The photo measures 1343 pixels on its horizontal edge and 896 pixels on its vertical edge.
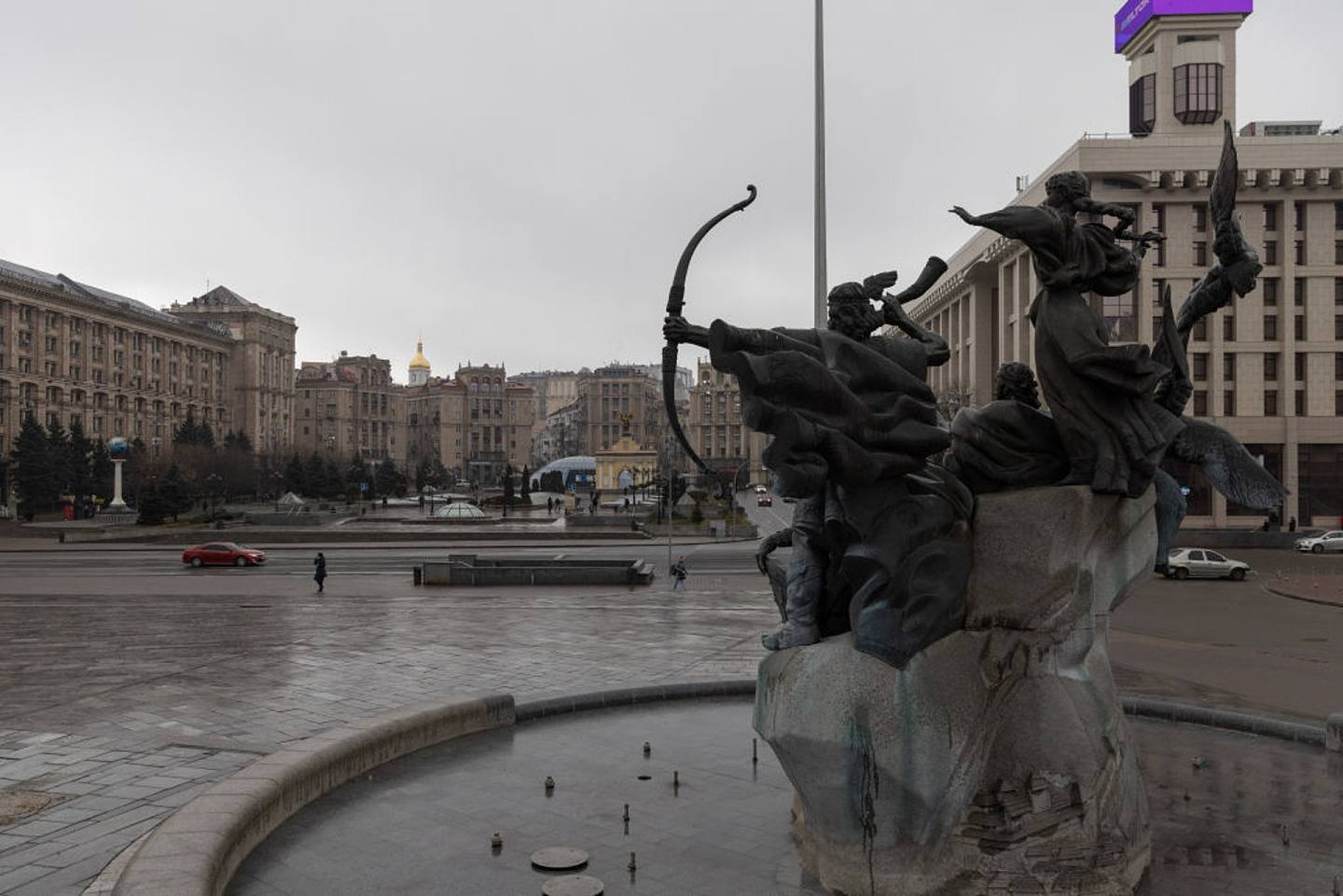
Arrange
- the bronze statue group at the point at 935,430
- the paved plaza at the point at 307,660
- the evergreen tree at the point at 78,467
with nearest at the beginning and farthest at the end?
1. the bronze statue group at the point at 935,430
2. the paved plaza at the point at 307,660
3. the evergreen tree at the point at 78,467

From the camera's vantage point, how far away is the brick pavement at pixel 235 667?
9156 mm

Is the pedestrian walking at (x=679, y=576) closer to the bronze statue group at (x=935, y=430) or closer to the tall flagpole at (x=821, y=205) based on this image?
the tall flagpole at (x=821, y=205)

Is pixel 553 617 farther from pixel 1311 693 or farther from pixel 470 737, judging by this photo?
pixel 1311 693

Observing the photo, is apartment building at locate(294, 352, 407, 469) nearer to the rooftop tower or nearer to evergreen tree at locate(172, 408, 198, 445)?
evergreen tree at locate(172, 408, 198, 445)

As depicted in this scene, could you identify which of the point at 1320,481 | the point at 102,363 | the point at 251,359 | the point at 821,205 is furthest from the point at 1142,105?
the point at 251,359

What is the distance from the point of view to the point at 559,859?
7129 mm

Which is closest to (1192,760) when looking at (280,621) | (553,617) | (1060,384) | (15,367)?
(1060,384)

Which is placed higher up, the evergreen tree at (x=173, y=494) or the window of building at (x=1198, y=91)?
the window of building at (x=1198, y=91)

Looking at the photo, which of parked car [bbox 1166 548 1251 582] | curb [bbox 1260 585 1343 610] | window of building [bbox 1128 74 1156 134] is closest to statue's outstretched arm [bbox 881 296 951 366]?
curb [bbox 1260 585 1343 610]

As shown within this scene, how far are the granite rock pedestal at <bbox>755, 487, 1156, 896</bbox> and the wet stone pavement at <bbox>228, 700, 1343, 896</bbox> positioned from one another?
1.98ft

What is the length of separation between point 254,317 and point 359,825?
424 feet

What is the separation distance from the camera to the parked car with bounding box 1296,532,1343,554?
135ft

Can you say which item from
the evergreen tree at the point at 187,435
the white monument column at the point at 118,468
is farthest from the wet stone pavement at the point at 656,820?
the evergreen tree at the point at 187,435

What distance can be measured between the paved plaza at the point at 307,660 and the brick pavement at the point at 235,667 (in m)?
0.04
